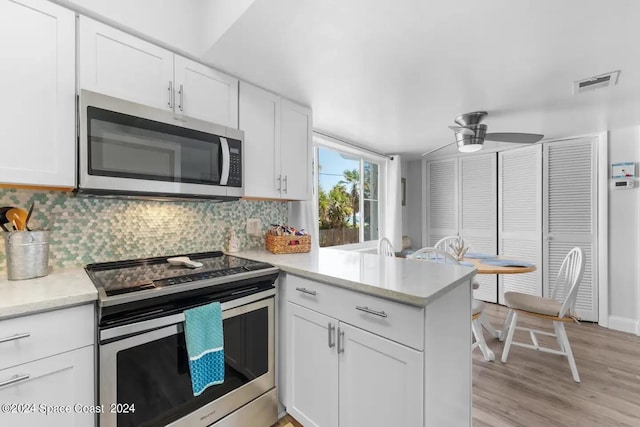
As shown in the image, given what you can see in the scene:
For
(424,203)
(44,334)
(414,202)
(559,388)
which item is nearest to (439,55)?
(44,334)

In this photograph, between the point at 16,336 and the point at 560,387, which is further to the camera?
the point at 560,387

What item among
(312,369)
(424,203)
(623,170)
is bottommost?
(312,369)

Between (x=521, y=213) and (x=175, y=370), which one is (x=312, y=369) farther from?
(x=521, y=213)

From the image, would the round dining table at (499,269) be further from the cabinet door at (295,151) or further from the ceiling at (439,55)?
the cabinet door at (295,151)

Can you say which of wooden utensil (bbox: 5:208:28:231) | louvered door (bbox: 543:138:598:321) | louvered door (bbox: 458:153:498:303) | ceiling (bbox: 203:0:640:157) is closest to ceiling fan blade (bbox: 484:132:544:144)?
ceiling (bbox: 203:0:640:157)

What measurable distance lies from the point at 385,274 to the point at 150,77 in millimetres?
1626

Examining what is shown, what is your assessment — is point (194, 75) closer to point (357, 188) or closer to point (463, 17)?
point (463, 17)

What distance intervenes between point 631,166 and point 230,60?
4138mm

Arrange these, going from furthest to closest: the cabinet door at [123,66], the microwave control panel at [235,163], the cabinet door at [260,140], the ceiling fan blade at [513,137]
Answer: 1. the ceiling fan blade at [513,137]
2. the cabinet door at [260,140]
3. the microwave control panel at [235,163]
4. the cabinet door at [123,66]

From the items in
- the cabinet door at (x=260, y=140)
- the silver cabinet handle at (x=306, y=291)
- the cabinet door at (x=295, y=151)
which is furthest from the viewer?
the cabinet door at (x=295, y=151)

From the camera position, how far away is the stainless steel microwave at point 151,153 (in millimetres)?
1289

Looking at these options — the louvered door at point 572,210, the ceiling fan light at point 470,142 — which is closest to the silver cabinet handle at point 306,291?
the ceiling fan light at point 470,142

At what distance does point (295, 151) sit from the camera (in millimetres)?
2344

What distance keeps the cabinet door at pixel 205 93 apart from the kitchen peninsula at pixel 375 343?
40.9 inches
